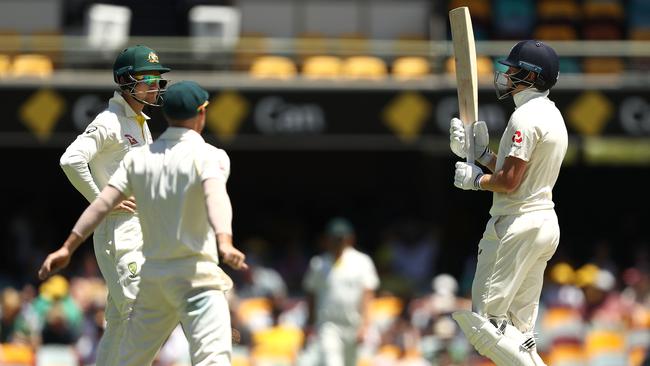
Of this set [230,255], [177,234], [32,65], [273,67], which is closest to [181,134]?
[177,234]

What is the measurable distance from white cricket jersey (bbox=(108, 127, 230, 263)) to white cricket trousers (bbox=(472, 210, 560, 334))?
1558 millimetres

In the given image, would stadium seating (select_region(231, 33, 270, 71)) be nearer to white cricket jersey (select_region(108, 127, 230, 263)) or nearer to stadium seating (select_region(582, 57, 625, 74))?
stadium seating (select_region(582, 57, 625, 74))

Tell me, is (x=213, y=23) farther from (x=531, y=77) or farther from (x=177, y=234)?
(x=177, y=234)

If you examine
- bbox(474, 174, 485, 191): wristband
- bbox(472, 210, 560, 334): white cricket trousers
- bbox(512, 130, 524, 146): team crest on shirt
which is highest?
bbox(512, 130, 524, 146): team crest on shirt

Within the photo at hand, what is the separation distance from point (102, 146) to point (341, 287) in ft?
18.3

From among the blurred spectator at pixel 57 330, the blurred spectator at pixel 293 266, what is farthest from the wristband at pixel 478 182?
the blurred spectator at pixel 293 266

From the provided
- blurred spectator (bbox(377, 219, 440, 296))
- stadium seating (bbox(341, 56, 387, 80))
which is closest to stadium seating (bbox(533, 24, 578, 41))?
stadium seating (bbox(341, 56, 387, 80))

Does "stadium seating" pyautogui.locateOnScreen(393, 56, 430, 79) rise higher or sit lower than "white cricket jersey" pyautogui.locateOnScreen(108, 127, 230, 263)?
lower

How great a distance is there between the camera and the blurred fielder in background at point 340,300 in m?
12.9

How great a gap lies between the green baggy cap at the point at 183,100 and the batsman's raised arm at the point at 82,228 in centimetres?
48

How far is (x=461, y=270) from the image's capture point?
1994cm

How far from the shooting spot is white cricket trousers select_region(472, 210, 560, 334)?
23.9ft

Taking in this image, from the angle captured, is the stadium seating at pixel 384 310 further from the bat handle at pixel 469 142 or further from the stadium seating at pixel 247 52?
the bat handle at pixel 469 142

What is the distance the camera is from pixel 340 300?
13.0 m
